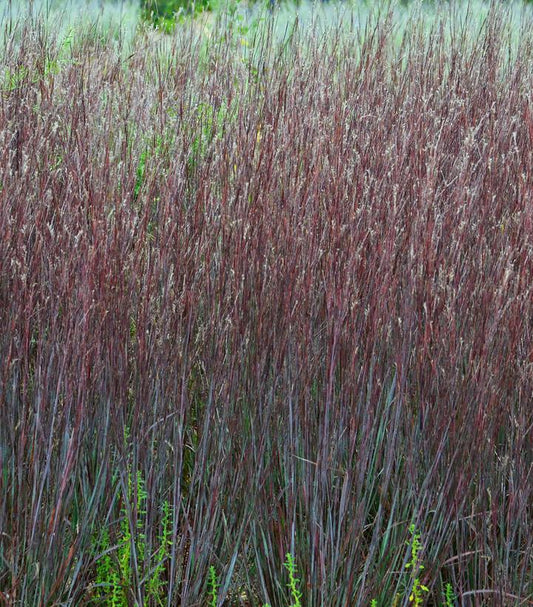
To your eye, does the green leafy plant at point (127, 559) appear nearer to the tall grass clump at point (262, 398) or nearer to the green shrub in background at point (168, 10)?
the tall grass clump at point (262, 398)

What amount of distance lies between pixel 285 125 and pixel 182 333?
0.90 m

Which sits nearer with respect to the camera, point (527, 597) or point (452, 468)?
point (527, 597)

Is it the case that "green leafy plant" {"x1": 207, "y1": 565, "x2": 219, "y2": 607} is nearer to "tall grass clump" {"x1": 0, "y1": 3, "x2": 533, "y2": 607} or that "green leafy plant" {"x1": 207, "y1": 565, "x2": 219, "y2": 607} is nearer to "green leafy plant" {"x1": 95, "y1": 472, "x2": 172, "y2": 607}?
"tall grass clump" {"x1": 0, "y1": 3, "x2": 533, "y2": 607}

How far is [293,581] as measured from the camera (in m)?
1.79

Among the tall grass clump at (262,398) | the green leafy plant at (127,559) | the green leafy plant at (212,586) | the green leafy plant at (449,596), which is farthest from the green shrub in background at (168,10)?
the green leafy plant at (449,596)

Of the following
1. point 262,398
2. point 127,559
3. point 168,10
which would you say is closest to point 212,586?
point 127,559

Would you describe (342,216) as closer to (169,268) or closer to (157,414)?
(169,268)

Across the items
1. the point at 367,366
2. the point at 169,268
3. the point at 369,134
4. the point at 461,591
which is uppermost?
the point at 369,134

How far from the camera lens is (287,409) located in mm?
1985

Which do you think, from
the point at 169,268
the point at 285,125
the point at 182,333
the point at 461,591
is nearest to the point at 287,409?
the point at 182,333

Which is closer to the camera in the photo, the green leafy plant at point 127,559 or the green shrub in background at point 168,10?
the green leafy plant at point 127,559

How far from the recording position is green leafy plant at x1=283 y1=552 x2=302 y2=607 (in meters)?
1.78

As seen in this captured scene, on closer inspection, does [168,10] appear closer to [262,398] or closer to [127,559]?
[262,398]

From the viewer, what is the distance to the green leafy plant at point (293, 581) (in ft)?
5.84
